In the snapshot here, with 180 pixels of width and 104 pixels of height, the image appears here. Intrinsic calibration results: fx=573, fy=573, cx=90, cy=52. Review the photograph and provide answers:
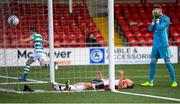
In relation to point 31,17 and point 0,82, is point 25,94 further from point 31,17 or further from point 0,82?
point 31,17

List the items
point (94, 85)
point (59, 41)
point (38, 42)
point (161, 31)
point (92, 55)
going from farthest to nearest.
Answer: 1. point (59, 41)
2. point (92, 55)
3. point (38, 42)
4. point (161, 31)
5. point (94, 85)

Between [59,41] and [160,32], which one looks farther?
[59,41]

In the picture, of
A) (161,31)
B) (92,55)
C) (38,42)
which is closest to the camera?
(161,31)

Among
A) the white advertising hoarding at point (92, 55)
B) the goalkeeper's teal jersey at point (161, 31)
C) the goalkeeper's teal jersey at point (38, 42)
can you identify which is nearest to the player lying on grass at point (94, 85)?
the goalkeeper's teal jersey at point (161, 31)

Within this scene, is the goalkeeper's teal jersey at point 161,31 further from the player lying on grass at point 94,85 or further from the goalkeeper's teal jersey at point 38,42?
the goalkeeper's teal jersey at point 38,42

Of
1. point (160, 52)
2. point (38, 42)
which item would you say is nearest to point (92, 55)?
point (38, 42)

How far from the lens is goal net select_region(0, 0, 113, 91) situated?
17125mm

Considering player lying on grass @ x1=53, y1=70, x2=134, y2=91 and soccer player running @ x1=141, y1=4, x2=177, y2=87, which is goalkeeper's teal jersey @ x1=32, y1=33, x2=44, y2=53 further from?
soccer player running @ x1=141, y1=4, x2=177, y2=87

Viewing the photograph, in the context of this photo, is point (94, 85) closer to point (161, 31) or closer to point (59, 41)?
point (161, 31)

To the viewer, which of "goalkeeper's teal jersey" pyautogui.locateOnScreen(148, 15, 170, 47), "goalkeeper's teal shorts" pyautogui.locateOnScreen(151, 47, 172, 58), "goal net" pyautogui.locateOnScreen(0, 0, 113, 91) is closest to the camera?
"goalkeeper's teal jersey" pyautogui.locateOnScreen(148, 15, 170, 47)

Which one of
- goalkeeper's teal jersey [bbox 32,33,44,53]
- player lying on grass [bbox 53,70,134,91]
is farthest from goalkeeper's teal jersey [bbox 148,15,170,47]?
goalkeeper's teal jersey [bbox 32,33,44,53]

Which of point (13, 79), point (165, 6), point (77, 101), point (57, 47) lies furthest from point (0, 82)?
point (165, 6)

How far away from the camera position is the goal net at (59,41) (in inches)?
674

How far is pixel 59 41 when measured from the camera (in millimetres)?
27047
